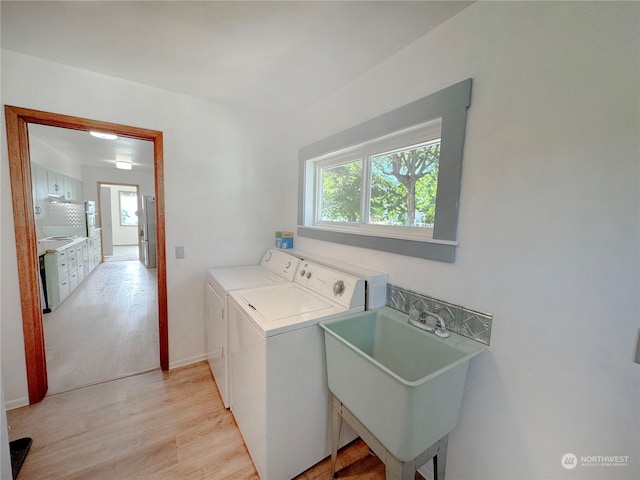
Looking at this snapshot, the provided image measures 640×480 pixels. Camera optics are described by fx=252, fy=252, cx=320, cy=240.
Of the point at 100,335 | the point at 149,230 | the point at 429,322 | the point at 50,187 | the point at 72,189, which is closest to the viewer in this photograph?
the point at 429,322

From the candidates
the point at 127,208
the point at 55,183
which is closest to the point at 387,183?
the point at 55,183

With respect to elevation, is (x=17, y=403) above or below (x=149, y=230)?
below

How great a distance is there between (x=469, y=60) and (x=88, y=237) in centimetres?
664

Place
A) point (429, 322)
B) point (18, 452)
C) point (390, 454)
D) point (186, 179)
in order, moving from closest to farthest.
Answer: point (390, 454), point (429, 322), point (18, 452), point (186, 179)

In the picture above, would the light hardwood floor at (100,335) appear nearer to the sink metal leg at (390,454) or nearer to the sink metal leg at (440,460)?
the sink metal leg at (390,454)

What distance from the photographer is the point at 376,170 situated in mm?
1741

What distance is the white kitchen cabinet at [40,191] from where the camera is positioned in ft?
11.3

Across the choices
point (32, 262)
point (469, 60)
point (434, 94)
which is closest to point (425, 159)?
point (434, 94)

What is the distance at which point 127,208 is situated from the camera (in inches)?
356

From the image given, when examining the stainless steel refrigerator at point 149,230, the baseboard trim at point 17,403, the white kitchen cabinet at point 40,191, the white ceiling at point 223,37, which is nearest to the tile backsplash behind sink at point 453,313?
the white ceiling at point 223,37

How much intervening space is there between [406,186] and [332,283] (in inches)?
29.3

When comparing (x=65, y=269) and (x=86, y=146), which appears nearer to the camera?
(x=65, y=269)

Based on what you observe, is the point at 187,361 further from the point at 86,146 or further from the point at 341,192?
the point at 86,146

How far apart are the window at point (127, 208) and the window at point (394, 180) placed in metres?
9.30
